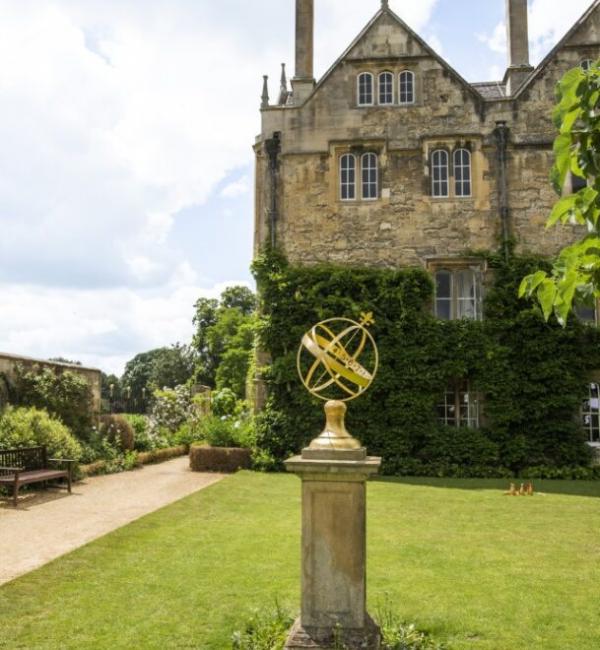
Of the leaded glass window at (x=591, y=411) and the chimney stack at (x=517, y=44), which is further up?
the chimney stack at (x=517, y=44)

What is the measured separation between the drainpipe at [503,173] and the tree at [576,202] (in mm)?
17260

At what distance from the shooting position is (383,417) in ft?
61.5

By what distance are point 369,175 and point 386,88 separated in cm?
279

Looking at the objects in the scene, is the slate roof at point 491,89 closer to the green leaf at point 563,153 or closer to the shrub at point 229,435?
the shrub at point 229,435

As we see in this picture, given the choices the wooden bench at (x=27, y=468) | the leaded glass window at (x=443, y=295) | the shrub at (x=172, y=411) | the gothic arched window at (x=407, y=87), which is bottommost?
the wooden bench at (x=27, y=468)

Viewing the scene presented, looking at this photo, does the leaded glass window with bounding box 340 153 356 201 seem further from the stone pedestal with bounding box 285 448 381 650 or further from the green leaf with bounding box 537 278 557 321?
the green leaf with bounding box 537 278 557 321

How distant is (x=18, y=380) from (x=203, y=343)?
37.9 m

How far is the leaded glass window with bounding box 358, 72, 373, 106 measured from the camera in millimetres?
20734

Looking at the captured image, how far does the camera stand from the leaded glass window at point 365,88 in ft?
68.0

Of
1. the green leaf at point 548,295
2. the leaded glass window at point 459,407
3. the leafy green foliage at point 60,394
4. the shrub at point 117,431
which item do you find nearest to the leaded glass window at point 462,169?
the leaded glass window at point 459,407

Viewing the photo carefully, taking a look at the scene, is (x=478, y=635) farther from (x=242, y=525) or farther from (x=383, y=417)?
(x=383, y=417)

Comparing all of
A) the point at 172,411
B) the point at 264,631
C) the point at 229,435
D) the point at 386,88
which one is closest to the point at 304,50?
the point at 386,88

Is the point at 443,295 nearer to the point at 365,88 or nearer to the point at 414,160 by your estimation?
the point at 414,160

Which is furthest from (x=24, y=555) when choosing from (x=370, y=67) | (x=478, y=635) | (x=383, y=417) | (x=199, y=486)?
(x=370, y=67)
